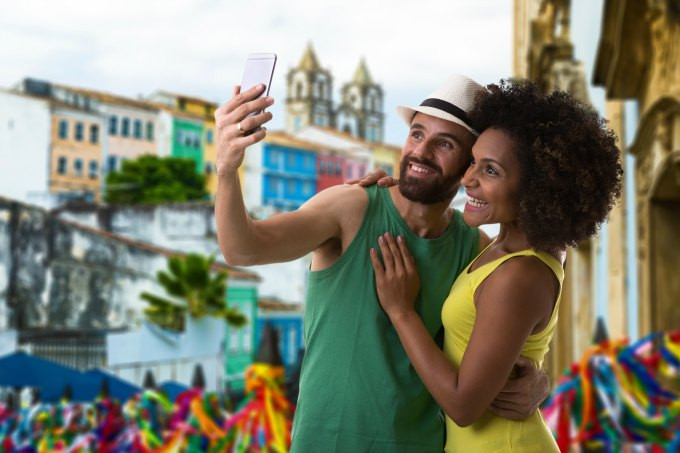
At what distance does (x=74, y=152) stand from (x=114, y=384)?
28812 mm

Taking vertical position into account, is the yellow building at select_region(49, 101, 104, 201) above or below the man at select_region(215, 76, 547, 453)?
above

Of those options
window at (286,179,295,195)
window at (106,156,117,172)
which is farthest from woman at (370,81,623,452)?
window at (286,179,295,195)

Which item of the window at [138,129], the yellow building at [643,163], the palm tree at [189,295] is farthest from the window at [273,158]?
the yellow building at [643,163]

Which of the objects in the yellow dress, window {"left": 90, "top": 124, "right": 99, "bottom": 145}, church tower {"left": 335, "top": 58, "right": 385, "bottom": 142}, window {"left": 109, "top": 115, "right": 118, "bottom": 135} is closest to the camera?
the yellow dress

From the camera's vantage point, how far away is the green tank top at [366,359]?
241 cm

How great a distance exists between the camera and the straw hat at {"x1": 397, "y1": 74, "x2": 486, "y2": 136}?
2.40m

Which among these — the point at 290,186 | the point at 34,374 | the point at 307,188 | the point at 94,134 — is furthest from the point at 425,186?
the point at 307,188

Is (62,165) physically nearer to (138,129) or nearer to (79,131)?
(79,131)

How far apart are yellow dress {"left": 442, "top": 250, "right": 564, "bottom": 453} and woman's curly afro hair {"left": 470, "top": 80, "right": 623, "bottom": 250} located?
9 centimetres

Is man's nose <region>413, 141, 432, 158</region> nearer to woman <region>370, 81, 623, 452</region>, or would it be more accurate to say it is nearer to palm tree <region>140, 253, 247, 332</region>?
woman <region>370, 81, 623, 452</region>

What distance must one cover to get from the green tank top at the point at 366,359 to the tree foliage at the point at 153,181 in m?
40.9

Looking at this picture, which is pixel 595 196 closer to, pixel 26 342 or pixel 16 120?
pixel 26 342

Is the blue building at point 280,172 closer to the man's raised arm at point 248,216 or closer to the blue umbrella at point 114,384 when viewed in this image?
the blue umbrella at point 114,384

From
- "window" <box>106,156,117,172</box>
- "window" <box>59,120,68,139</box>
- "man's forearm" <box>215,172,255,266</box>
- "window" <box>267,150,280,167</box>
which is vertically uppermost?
"window" <box>267,150,280,167</box>
